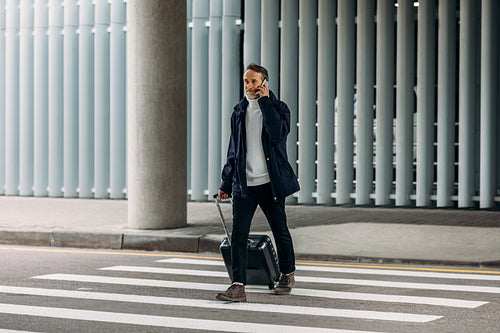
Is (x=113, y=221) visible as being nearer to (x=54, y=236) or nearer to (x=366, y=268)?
(x=54, y=236)

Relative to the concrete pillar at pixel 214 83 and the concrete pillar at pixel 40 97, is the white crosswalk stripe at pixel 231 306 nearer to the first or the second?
the concrete pillar at pixel 214 83

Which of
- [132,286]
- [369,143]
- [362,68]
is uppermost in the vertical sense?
[362,68]

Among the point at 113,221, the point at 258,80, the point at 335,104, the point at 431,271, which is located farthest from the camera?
the point at 335,104

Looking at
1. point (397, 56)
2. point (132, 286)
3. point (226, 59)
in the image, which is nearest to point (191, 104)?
point (226, 59)

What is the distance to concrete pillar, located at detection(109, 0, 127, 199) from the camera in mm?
17328

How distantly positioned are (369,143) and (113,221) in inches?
175

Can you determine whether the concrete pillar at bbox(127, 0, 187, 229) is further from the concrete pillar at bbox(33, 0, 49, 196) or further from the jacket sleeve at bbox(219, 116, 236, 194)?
the concrete pillar at bbox(33, 0, 49, 196)

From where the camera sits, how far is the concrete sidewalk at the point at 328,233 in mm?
10695

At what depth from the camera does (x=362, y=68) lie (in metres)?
15.6

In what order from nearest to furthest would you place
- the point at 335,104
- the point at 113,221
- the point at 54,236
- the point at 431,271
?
the point at 431,271 → the point at 54,236 → the point at 113,221 → the point at 335,104

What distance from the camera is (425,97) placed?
595 inches

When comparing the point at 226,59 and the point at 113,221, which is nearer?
the point at 113,221

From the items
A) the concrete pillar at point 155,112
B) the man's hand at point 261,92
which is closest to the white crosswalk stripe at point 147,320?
the man's hand at point 261,92

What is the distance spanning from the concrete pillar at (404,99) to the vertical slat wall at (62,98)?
497 cm
